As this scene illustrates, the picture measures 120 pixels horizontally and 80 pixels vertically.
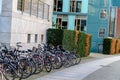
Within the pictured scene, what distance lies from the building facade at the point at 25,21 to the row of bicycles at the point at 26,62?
2075 mm

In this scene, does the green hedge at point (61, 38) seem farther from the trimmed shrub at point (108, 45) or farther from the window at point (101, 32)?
the window at point (101, 32)

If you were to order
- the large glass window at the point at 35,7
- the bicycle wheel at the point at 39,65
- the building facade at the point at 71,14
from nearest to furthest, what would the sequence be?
1. the bicycle wheel at the point at 39,65
2. the large glass window at the point at 35,7
3. the building facade at the point at 71,14

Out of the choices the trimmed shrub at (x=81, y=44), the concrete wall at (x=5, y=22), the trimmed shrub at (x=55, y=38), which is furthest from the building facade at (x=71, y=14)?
the concrete wall at (x=5, y=22)

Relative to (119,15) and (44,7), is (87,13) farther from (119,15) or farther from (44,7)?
(44,7)

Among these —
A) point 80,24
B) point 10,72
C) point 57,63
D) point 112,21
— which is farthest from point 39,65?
point 112,21

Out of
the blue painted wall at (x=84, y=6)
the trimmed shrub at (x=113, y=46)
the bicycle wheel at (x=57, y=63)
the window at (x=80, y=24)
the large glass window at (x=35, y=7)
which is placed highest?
the blue painted wall at (x=84, y=6)

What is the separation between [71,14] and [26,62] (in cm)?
4850

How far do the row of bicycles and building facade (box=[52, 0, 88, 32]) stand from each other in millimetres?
40989

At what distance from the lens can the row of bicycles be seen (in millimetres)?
12055

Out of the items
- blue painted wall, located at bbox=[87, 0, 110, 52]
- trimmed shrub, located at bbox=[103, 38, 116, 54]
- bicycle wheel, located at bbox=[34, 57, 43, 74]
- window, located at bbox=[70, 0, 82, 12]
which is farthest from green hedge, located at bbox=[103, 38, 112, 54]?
bicycle wheel, located at bbox=[34, 57, 43, 74]

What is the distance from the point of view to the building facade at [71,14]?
6177cm

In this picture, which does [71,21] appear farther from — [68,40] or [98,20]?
[68,40]

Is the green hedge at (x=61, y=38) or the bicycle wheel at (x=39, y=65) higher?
the green hedge at (x=61, y=38)

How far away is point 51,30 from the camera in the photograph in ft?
88.7
